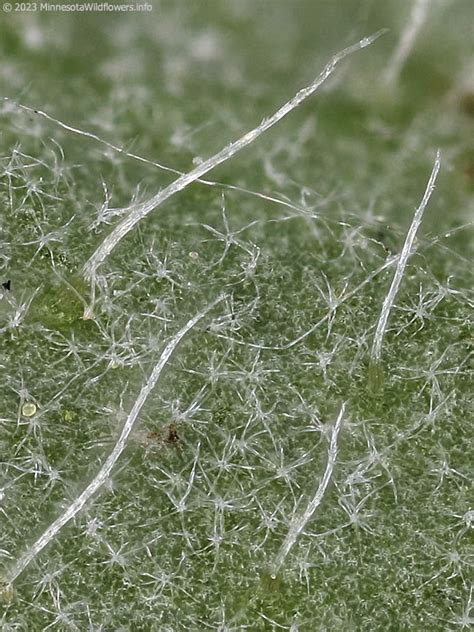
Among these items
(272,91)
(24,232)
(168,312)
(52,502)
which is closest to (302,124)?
(272,91)

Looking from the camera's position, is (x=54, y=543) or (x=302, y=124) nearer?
(x=54, y=543)

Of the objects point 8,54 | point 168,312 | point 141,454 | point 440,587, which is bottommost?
point 440,587

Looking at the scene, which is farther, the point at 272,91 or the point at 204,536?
the point at 272,91

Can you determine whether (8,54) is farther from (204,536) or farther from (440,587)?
(440,587)

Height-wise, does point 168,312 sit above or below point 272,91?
below

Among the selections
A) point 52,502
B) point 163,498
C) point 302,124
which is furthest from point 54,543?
point 302,124

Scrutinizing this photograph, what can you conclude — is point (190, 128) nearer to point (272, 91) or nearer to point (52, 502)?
point (272, 91)
